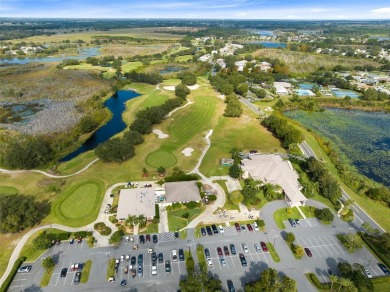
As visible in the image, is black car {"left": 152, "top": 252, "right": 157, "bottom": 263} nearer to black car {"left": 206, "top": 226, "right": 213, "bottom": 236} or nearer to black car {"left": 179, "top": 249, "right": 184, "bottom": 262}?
black car {"left": 179, "top": 249, "right": 184, "bottom": 262}

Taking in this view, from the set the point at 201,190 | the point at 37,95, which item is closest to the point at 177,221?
the point at 201,190

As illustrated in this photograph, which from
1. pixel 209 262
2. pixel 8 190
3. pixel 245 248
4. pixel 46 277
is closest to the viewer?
pixel 46 277

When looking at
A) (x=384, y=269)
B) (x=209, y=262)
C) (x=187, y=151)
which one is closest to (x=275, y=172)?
(x=187, y=151)

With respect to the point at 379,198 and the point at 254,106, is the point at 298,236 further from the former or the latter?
the point at 254,106

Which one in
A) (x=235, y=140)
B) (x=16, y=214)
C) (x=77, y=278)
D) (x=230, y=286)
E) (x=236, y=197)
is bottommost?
(x=235, y=140)

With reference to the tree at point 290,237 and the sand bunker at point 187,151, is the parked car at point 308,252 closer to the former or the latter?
the tree at point 290,237

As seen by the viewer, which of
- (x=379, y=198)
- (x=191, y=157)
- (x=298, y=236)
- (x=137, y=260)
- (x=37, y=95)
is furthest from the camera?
(x=37, y=95)

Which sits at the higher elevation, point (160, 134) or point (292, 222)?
point (292, 222)

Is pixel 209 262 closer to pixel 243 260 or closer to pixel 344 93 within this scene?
pixel 243 260
